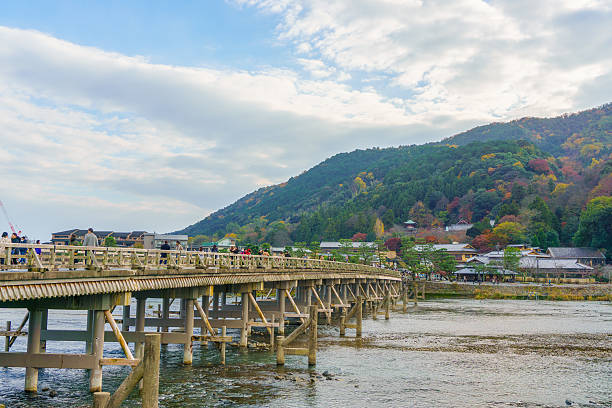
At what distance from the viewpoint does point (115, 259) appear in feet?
61.3

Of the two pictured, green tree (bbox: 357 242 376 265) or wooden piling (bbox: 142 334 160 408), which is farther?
green tree (bbox: 357 242 376 265)

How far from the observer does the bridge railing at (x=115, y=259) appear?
45.7 ft

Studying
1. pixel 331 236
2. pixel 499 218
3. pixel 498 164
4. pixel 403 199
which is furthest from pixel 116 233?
pixel 498 164

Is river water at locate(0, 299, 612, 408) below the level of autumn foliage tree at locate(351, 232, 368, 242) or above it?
below

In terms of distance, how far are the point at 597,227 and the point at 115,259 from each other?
11867 centimetres

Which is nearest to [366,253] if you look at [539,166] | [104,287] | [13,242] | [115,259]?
[539,166]

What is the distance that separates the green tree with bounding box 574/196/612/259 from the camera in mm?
113688

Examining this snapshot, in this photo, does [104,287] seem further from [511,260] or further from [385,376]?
[511,260]

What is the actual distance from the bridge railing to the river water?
4.55m

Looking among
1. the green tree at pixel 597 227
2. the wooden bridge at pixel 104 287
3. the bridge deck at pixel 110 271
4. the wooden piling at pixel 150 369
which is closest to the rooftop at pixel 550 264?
the green tree at pixel 597 227

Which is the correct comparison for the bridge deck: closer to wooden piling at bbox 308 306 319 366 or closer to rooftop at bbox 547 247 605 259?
wooden piling at bbox 308 306 319 366

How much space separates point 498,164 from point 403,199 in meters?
34.3

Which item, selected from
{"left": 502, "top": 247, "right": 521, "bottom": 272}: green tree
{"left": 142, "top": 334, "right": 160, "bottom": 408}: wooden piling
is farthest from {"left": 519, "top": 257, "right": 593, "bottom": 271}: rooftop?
{"left": 142, "top": 334, "right": 160, "bottom": 408}: wooden piling

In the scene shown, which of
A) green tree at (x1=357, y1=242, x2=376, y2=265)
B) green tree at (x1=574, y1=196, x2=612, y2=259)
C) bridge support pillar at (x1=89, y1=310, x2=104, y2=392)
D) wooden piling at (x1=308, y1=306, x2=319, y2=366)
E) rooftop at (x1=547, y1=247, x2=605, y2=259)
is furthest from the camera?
green tree at (x1=357, y1=242, x2=376, y2=265)
